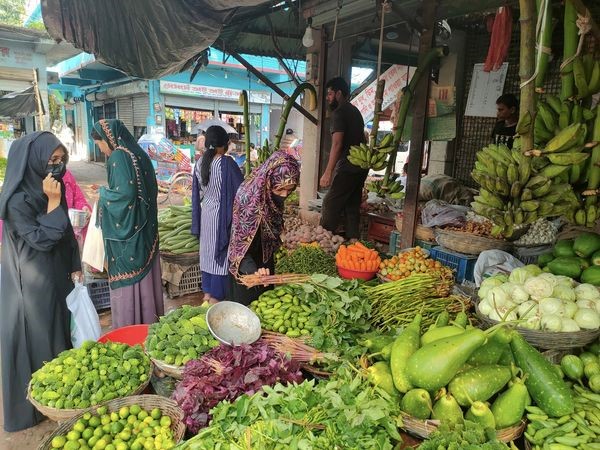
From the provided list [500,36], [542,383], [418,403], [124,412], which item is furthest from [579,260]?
[124,412]

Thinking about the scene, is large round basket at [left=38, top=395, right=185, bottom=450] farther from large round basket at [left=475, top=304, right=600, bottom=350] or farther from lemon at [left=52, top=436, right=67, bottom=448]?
large round basket at [left=475, top=304, right=600, bottom=350]

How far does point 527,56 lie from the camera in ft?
5.44

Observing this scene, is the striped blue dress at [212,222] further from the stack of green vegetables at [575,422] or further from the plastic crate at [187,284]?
the stack of green vegetables at [575,422]

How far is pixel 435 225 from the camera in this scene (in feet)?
13.1

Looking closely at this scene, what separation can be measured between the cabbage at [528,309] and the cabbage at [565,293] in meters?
0.15

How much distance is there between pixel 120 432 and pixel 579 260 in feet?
8.91

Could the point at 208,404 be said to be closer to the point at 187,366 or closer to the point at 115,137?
the point at 187,366

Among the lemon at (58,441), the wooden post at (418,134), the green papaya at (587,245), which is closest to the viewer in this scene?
the lemon at (58,441)

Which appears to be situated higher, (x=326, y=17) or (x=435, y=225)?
(x=326, y=17)

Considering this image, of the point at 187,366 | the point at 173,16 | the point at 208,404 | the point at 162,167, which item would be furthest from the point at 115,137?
the point at 162,167

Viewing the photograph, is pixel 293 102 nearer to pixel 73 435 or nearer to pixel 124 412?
pixel 124 412

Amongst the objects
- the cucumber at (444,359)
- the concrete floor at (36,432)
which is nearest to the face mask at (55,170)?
the concrete floor at (36,432)

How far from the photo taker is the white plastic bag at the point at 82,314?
2953 mm

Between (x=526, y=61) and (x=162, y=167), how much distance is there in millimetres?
13112
